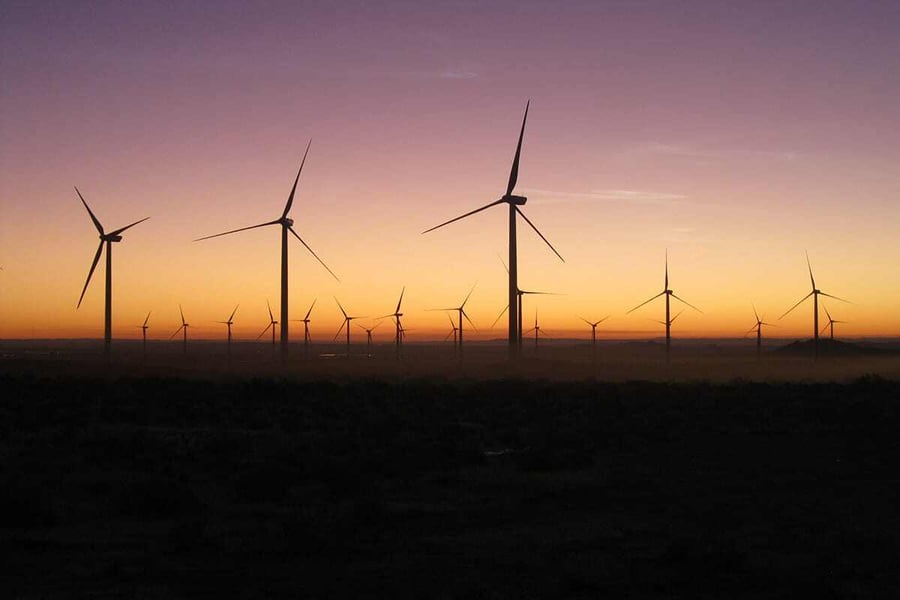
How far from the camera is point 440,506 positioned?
21.9 meters

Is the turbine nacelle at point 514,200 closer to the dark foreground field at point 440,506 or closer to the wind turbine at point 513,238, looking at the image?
the wind turbine at point 513,238

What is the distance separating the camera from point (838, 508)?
21.5 meters

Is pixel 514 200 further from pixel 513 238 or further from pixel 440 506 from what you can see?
pixel 440 506

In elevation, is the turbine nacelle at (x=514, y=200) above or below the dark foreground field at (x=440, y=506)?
above

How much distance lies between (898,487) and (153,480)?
1880 cm

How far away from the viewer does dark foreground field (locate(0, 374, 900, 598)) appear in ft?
47.4

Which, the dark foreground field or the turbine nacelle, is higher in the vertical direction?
the turbine nacelle

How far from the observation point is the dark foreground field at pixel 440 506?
14.5m

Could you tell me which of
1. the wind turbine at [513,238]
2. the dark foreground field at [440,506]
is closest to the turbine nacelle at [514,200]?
the wind turbine at [513,238]

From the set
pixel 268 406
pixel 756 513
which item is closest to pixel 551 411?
pixel 268 406

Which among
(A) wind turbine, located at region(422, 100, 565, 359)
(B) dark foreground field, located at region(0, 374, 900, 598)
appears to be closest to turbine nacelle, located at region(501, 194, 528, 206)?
(A) wind turbine, located at region(422, 100, 565, 359)

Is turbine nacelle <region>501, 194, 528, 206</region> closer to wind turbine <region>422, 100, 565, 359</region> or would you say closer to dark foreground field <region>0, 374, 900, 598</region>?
wind turbine <region>422, 100, 565, 359</region>

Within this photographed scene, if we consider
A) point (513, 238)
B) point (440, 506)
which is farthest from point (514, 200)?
point (440, 506)

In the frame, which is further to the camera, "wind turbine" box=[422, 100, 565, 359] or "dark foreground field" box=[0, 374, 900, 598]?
"wind turbine" box=[422, 100, 565, 359]
